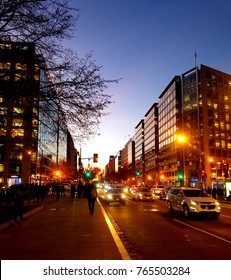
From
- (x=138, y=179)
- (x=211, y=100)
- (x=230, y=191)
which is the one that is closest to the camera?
(x=230, y=191)

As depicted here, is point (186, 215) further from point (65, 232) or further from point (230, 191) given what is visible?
point (230, 191)

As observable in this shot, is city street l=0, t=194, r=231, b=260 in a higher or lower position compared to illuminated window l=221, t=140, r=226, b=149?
lower

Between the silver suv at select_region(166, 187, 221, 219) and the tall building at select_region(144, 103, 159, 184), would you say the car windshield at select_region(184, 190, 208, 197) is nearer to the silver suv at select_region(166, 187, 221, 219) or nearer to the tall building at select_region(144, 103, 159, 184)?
the silver suv at select_region(166, 187, 221, 219)

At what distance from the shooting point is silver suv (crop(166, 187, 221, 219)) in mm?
18703

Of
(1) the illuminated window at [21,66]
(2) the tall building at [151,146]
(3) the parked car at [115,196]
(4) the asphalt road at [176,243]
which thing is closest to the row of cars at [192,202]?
(4) the asphalt road at [176,243]

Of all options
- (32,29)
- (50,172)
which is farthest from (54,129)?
(50,172)

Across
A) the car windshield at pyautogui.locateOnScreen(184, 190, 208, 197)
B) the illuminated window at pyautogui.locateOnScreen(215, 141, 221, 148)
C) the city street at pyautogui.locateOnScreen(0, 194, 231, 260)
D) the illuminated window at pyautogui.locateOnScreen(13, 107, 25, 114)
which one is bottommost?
the city street at pyautogui.locateOnScreen(0, 194, 231, 260)

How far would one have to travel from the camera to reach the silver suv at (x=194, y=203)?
18.7 metres

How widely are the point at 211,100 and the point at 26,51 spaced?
85.8 metres

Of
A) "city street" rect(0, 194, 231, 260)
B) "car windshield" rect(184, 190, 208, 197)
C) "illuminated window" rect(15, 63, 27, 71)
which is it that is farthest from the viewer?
"car windshield" rect(184, 190, 208, 197)

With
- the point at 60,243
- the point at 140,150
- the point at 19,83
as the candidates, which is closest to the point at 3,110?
the point at 19,83

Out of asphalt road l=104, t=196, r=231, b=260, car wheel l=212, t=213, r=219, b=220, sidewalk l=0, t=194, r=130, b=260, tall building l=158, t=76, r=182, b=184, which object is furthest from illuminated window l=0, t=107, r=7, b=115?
tall building l=158, t=76, r=182, b=184

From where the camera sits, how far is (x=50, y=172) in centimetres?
9662

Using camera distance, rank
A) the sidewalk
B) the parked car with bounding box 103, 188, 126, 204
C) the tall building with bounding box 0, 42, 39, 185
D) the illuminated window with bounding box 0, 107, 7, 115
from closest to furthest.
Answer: the sidewalk < the tall building with bounding box 0, 42, 39, 185 < the illuminated window with bounding box 0, 107, 7, 115 < the parked car with bounding box 103, 188, 126, 204
